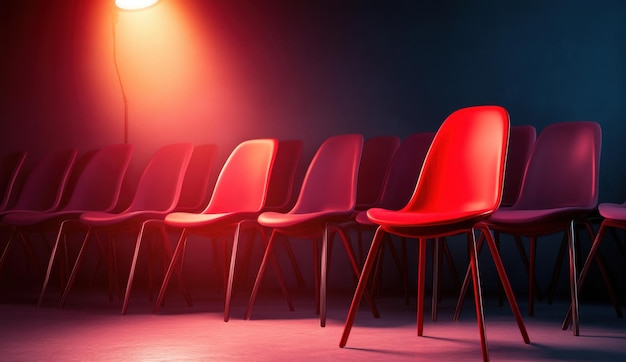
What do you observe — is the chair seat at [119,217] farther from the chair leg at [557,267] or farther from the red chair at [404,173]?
the chair leg at [557,267]

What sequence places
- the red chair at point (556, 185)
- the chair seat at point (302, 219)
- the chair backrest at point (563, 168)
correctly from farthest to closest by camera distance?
the chair backrest at point (563, 168), the chair seat at point (302, 219), the red chair at point (556, 185)

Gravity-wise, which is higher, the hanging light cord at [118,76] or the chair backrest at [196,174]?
the hanging light cord at [118,76]

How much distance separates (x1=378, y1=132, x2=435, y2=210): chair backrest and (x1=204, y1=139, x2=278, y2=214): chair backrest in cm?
84

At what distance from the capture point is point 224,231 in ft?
14.1

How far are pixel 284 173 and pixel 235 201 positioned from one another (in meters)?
1.16

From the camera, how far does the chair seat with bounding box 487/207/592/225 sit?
3.34m

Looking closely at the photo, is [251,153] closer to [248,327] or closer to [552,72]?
[248,327]

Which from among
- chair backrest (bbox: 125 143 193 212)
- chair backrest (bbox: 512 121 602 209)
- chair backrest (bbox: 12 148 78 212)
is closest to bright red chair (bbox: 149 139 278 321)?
chair backrest (bbox: 125 143 193 212)

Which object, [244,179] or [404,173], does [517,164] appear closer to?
[404,173]

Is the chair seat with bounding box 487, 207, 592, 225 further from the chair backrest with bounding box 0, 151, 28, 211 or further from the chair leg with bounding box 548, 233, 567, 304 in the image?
the chair backrest with bounding box 0, 151, 28, 211

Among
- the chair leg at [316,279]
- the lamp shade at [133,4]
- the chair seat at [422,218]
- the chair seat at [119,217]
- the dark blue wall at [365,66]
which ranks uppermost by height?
the lamp shade at [133,4]

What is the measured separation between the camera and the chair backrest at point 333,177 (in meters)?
3.94

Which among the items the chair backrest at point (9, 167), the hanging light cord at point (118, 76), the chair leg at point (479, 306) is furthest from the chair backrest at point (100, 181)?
the chair leg at point (479, 306)

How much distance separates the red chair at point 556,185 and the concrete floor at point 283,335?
48 centimetres
